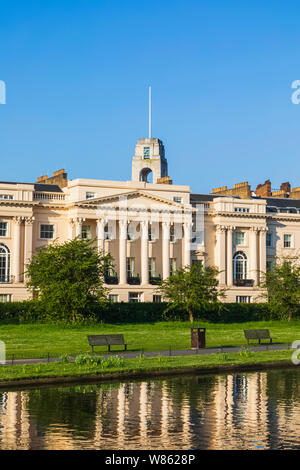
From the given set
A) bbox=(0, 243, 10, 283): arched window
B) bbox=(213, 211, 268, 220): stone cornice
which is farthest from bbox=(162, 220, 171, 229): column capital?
bbox=(0, 243, 10, 283): arched window

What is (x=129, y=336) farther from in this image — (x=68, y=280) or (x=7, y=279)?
(x=7, y=279)

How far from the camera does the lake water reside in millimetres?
18141

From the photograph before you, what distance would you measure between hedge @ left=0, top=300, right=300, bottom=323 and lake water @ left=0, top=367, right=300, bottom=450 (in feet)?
117

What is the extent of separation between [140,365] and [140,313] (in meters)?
37.3

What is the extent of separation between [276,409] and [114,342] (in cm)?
1876

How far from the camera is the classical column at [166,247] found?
87.3m

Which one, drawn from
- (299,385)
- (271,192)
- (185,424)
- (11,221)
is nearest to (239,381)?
(299,385)

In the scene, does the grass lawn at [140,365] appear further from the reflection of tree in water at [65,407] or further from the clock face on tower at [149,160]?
the clock face on tower at [149,160]

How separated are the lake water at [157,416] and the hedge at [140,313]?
35.6m

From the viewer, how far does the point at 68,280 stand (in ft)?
208

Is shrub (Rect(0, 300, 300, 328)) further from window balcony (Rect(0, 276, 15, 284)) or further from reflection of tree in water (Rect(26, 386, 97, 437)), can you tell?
reflection of tree in water (Rect(26, 386, 97, 437))

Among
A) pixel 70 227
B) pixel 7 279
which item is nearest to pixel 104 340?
pixel 7 279

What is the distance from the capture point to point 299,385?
29078 mm

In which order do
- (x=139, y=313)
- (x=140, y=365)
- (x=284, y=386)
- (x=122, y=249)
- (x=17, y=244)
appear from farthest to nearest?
1. (x=122, y=249)
2. (x=17, y=244)
3. (x=139, y=313)
4. (x=140, y=365)
5. (x=284, y=386)
